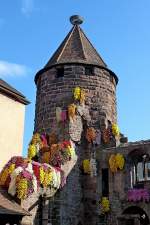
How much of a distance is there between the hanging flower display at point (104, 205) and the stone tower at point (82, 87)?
55cm

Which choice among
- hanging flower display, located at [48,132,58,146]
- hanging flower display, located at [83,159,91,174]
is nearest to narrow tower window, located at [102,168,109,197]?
hanging flower display, located at [83,159,91,174]

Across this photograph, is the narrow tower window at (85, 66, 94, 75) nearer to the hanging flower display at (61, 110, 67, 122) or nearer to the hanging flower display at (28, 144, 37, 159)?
the hanging flower display at (61, 110, 67, 122)

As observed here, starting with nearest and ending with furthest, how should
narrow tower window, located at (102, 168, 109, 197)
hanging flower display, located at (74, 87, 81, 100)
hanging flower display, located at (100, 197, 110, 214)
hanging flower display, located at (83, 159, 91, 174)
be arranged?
hanging flower display, located at (100, 197, 110, 214), narrow tower window, located at (102, 168, 109, 197), hanging flower display, located at (83, 159, 91, 174), hanging flower display, located at (74, 87, 81, 100)

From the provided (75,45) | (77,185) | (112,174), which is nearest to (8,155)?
(77,185)

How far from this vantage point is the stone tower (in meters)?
21.1

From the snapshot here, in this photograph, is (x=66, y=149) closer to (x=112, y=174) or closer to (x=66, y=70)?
(x=112, y=174)

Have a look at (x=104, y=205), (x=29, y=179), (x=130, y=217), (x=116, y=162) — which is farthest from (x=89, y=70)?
(x=29, y=179)

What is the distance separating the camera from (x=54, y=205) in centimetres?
1878

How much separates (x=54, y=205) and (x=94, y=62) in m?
9.86

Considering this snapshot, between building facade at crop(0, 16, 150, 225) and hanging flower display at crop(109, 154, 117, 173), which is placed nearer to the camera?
building facade at crop(0, 16, 150, 225)

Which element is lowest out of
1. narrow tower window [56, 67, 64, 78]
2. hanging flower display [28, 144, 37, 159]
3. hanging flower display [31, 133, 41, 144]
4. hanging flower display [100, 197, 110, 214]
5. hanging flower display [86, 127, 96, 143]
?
hanging flower display [100, 197, 110, 214]

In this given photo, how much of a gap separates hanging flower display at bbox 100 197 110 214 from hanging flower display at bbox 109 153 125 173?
1567 millimetres

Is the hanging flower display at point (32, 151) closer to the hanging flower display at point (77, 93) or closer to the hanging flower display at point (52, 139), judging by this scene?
the hanging flower display at point (52, 139)

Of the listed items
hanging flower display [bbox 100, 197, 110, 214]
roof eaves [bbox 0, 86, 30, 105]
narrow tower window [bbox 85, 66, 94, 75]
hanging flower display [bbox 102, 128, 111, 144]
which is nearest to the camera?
roof eaves [bbox 0, 86, 30, 105]
